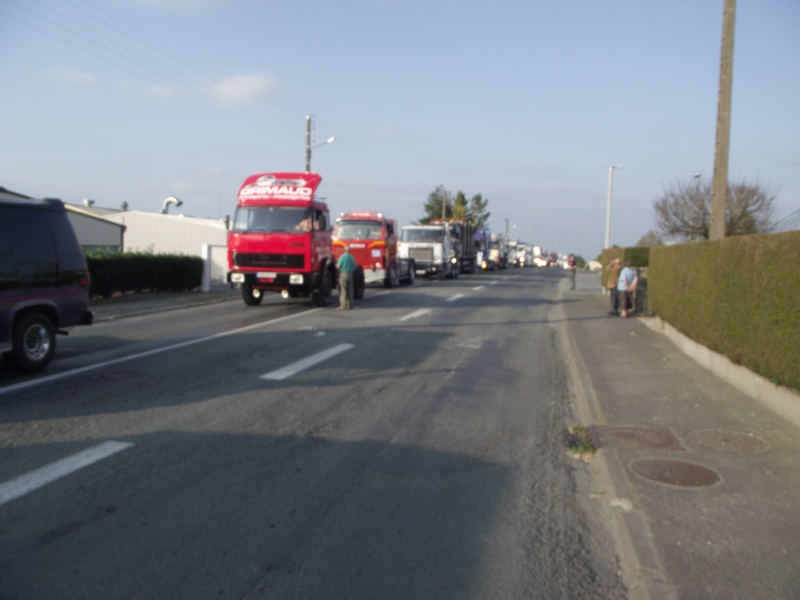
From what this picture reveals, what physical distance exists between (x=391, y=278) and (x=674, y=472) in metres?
24.8

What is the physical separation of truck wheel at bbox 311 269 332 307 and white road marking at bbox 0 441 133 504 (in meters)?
14.0

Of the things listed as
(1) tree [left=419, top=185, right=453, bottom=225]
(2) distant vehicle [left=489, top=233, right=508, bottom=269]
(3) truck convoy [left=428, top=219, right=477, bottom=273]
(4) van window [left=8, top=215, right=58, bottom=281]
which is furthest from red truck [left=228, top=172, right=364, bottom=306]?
(1) tree [left=419, top=185, right=453, bottom=225]

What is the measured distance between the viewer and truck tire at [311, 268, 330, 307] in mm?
20389

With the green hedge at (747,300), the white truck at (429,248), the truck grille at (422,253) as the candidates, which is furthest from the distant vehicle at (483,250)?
the green hedge at (747,300)

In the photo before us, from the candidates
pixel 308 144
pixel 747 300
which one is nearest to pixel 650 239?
pixel 308 144

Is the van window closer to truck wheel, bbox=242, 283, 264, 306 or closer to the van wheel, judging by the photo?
the van wheel

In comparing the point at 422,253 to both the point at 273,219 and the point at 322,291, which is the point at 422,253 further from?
the point at 273,219

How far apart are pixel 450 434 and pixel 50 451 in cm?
382

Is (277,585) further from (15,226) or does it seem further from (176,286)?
(176,286)

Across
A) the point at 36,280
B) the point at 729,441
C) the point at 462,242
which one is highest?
the point at 462,242

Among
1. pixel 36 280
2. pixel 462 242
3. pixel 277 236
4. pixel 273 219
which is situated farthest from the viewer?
pixel 462 242

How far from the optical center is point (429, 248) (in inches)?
1596

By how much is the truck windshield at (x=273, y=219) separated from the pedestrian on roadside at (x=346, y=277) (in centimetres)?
131

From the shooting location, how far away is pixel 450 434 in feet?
24.4
